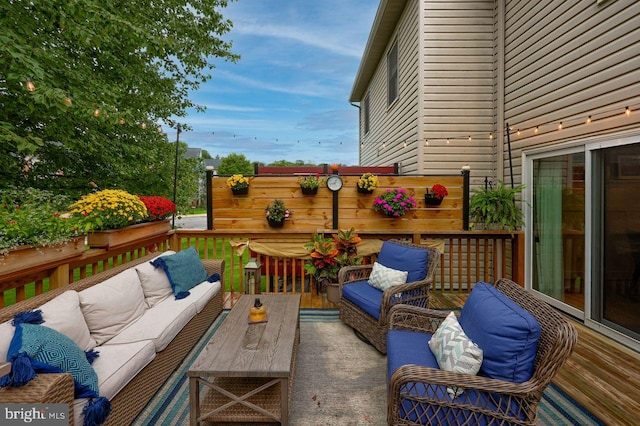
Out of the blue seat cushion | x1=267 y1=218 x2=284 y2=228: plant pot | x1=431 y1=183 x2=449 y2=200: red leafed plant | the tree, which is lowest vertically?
the blue seat cushion

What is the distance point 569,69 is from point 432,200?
228 cm

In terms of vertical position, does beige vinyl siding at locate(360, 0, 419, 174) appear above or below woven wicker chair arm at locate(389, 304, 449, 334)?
above

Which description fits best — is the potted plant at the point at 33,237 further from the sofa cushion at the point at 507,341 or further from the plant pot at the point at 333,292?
the sofa cushion at the point at 507,341

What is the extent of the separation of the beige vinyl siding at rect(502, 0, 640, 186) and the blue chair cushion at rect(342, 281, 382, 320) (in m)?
2.99

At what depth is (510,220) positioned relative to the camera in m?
4.43

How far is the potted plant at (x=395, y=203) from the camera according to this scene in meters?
4.84

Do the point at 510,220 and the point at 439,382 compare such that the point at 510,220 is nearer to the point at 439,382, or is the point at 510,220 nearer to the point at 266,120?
the point at 439,382

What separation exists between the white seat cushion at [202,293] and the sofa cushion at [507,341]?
98.5 inches

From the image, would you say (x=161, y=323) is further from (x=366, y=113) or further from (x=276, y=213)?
(x=366, y=113)

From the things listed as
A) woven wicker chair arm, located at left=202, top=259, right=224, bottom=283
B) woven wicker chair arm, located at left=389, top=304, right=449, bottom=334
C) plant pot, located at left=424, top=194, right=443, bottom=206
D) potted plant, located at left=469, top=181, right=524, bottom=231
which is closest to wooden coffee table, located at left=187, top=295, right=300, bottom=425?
woven wicker chair arm, located at left=389, top=304, right=449, bottom=334

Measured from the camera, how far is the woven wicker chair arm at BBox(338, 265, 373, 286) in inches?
147

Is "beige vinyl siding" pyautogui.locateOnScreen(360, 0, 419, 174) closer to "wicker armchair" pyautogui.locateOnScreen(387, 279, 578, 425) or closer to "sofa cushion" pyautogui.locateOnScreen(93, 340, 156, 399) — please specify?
"wicker armchair" pyautogui.locateOnScreen(387, 279, 578, 425)

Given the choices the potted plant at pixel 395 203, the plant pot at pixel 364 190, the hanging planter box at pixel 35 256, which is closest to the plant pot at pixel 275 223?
the plant pot at pixel 364 190

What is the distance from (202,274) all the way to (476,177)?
4690 millimetres
